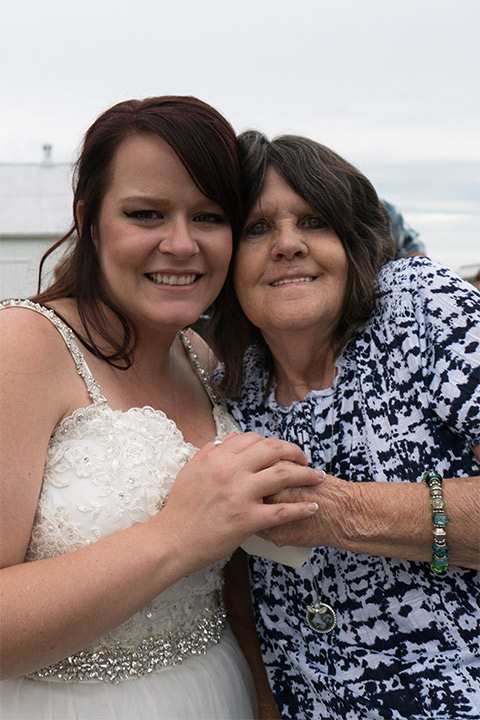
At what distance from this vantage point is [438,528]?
5.78ft

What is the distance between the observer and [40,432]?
1696 millimetres

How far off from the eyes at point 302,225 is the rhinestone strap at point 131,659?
3.94 ft

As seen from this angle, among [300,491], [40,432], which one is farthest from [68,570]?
[300,491]

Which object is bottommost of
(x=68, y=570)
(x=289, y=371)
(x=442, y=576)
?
(x=442, y=576)

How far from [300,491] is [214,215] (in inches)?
34.0

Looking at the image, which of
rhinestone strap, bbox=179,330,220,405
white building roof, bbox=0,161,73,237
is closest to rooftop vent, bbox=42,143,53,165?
white building roof, bbox=0,161,73,237

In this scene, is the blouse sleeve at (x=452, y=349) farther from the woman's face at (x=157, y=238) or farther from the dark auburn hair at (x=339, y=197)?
the woman's face at (x=157, y=238)

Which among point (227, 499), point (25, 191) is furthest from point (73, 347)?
point (25, 191)

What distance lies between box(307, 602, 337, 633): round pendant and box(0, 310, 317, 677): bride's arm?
39cm

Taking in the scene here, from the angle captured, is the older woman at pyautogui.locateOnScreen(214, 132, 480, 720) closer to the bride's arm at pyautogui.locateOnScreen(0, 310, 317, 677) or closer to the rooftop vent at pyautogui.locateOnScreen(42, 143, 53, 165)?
the bride's arm at pyautogui.locateOnScreen(0, 310, 317, 677)

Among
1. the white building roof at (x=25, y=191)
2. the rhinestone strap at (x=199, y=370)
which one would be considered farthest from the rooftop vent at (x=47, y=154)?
the rhinestone strap at (x=199, y=370)

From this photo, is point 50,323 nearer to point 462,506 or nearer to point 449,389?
point 449,389

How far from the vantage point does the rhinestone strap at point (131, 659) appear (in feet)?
5.91

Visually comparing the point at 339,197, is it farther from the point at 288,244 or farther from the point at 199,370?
the point at 199,370
